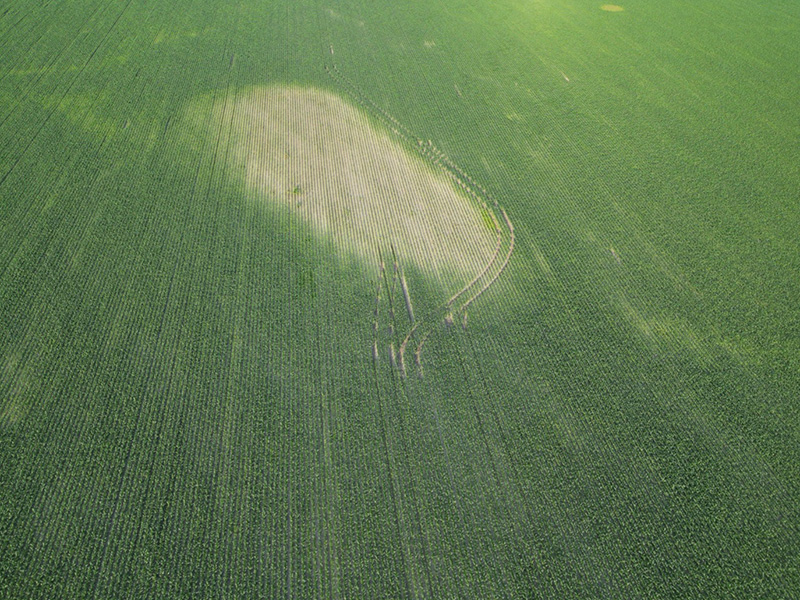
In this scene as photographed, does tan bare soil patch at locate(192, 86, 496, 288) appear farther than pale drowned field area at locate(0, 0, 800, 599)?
Yes

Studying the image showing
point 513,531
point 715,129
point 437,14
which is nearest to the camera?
point 513,531

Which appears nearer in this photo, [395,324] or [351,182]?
[395,324]

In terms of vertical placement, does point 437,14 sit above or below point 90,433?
above

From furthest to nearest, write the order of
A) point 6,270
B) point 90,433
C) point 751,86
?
point 751,86 → point 6,270 → point 90,433

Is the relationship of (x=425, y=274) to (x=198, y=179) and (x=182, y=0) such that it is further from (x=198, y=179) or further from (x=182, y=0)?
(x=182, y=0)

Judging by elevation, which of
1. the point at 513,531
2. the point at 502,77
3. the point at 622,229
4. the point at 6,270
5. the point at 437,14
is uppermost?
the point at 437,14

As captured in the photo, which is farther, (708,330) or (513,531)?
(708,330)

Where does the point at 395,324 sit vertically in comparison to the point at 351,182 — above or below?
below

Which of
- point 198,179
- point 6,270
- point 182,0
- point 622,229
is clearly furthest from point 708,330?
point 182,0
